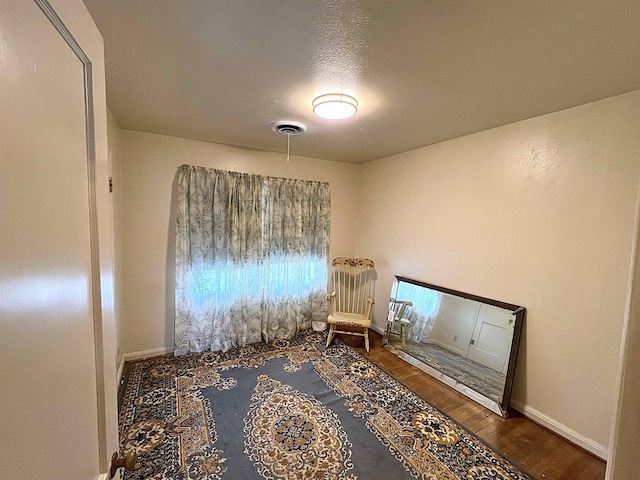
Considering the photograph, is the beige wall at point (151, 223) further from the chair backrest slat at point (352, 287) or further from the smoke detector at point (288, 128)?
the chair backrest slat at point (352, 287)

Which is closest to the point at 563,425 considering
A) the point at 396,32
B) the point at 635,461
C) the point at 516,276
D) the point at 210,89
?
the point at 516,276

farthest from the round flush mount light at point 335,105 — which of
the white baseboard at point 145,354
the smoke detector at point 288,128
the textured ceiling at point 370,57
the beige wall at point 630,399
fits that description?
the white baseboard at point 145,354

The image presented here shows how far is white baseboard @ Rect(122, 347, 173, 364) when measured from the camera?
9.22ft

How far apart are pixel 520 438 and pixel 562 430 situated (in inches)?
12.9

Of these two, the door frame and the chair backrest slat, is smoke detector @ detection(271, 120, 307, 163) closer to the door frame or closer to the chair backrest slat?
the door frame

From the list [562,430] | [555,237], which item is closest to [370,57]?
[555,237]

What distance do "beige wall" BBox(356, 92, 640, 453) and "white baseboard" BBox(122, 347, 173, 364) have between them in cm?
302

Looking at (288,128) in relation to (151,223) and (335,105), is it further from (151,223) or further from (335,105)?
(151,223)

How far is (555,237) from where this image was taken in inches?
79.5

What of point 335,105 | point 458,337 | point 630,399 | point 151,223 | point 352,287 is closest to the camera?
point 630,399

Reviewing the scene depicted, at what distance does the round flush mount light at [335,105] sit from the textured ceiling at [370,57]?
0.16 ft

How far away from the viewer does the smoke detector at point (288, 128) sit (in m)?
2.36

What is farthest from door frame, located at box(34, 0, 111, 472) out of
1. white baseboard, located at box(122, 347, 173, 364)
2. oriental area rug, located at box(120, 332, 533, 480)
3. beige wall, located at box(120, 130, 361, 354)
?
white baseboard, located at box(122, 347, 173, 364)

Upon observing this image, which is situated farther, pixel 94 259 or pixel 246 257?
pixel 246 257
